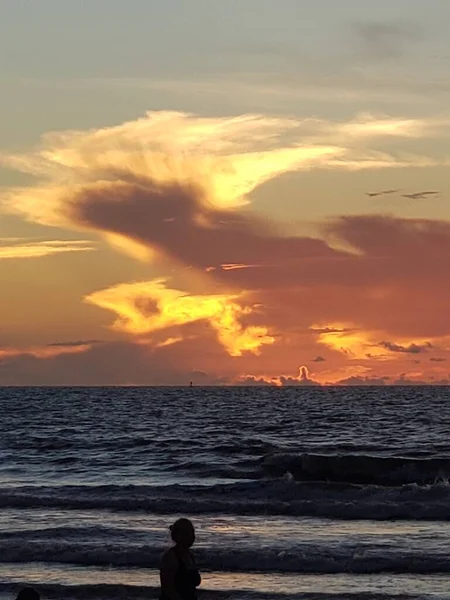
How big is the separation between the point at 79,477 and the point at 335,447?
556 inches

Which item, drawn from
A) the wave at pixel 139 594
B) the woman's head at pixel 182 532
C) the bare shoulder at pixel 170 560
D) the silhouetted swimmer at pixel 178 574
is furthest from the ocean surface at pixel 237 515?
the woman's head at pixel 182 532

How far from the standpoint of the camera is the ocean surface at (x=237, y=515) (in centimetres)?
1822

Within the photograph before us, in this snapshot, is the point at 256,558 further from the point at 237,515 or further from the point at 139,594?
the point at 237,515

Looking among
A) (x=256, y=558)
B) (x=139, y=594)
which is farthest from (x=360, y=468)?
(x=139, y=594)

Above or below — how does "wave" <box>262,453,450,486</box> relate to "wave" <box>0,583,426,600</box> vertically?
above

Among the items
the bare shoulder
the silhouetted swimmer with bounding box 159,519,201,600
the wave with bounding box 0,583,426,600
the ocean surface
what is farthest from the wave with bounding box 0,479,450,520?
the bare shoulder

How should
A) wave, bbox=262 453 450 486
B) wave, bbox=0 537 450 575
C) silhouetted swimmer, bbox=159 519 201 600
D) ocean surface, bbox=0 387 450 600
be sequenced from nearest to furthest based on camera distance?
silhouetted swimmer, bbox=159 519 201 600
ocean surface, bbox=0 387 450 600
wave, bbox=0 537 450 575
wave, bbox=262 453 450 486

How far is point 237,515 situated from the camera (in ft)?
84.0

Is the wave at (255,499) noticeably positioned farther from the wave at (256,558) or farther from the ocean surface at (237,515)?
the wave at (256,558)

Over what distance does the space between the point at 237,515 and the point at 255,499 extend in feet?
8.36

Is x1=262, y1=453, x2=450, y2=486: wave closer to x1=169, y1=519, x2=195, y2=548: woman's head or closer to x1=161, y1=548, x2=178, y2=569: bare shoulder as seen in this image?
x1=161, y1=548, x2=178, y2=569: bare shoulder

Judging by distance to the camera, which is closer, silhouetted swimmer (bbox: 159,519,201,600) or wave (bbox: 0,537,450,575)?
silhouetted swimmer (bbox: 159,519,201,600)

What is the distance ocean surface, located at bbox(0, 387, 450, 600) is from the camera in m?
18.2

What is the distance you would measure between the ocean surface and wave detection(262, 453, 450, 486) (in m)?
0.07
